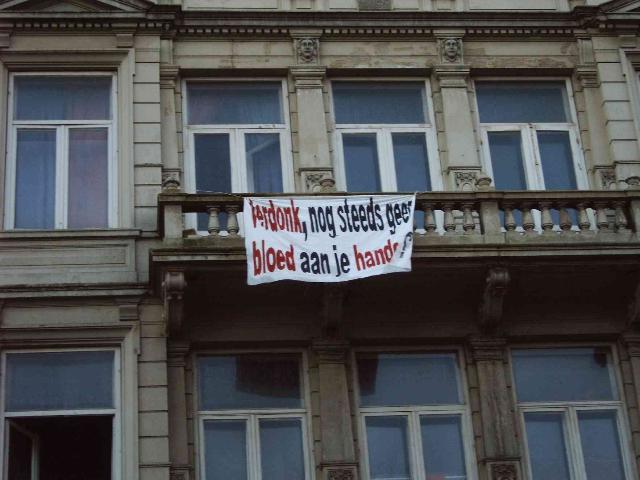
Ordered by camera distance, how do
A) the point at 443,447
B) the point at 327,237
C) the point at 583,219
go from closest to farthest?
the point at 327,237 → the point at 443,447 → the point at 583,219

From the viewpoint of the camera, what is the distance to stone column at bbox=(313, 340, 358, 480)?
602 inches

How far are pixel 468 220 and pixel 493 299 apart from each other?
3.61 feet

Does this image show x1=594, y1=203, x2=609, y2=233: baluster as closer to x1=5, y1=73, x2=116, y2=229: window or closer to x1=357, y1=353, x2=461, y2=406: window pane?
x1=357, y1=353, x2=461, y2=406: window pane

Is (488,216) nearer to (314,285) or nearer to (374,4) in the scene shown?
(314,285)

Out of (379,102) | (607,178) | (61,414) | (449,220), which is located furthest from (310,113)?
(61,414)

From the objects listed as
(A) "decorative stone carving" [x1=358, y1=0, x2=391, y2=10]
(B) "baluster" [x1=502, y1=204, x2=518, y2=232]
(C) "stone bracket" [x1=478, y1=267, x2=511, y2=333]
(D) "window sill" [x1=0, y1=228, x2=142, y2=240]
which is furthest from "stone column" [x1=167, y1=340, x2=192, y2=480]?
(A) "decorative stone carving" [x1=358, y1=0, x2=391, y2=10]

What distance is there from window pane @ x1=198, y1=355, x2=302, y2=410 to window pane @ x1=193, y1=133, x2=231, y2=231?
264 cm

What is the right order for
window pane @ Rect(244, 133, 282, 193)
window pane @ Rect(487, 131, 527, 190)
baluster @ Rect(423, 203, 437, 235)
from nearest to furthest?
baluster @ Rect(423, 203, 437, 235)
window pane @ Rect(244, 133, 282, 193)
window pane @ Rect(487, 131, 527, 190)

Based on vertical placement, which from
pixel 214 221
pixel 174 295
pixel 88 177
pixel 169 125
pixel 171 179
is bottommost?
pixel 174 295

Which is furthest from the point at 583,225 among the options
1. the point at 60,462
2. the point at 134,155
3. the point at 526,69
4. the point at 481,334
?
the point at 60,462

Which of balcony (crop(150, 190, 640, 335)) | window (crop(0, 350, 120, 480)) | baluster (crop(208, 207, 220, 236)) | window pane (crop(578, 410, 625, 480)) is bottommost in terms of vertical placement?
window pane (crop(578, 410, 625, 480))

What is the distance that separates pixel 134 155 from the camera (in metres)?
17.0

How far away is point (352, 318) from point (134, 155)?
12.5 feet

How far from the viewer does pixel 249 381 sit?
1605cm
